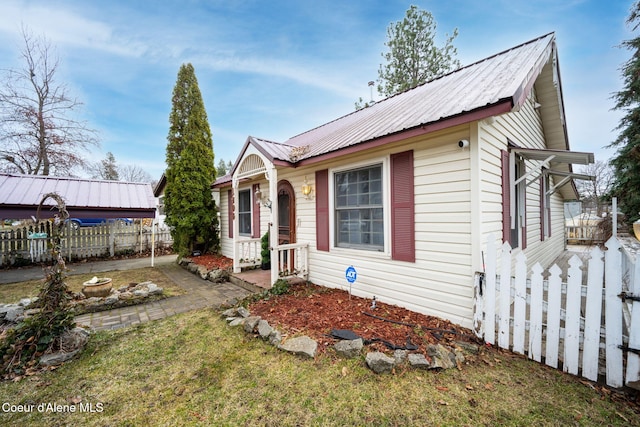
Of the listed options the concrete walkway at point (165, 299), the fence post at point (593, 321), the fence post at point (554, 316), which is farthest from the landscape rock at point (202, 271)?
the fence post at point (593, 321)

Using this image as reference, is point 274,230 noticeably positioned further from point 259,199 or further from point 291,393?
point 291,393

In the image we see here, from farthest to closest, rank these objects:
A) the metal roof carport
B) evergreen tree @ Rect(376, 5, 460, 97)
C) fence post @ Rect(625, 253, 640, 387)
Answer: evergreen tree @ Rect(376, 5, 460, 97), the metal roof carport, fence post @ Rect(625, 253, 640, 387)

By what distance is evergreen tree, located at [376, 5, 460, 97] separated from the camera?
564 inches

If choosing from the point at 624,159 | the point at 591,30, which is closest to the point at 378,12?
the point at 591,30

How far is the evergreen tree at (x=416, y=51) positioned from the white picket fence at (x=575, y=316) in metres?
13.9

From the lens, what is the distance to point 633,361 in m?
2.23

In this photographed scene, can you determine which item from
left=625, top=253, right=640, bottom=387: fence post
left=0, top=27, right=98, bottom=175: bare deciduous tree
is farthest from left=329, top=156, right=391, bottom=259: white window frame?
left=0, top=27, right=98, bottom=175: bare deciduous tree

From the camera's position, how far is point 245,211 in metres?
8.42

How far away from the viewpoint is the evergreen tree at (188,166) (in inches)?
A: 344

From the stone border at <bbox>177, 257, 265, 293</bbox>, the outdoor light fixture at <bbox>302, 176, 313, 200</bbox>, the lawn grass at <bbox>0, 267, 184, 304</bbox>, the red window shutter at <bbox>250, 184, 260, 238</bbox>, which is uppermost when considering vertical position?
the outdoor light fixture at <bbox>302, 176, 313, 200</bbox>

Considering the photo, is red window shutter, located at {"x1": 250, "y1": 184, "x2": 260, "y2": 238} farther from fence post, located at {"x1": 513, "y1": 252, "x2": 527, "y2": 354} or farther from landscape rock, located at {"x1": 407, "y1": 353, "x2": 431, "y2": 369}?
fence post, located at {"x1": 513, "y1": 252, "x2": 527, "y2": 354}

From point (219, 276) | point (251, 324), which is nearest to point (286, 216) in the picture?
point (219, 276)

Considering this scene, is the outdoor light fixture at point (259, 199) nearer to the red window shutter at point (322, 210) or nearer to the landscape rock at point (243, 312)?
the red window shutter at point (322, 210)

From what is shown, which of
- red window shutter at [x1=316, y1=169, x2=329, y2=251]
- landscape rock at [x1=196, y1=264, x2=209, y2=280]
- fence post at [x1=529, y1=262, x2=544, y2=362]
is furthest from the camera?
landscape rock at [x1=196, y1=264, x2=209, y2=280]
